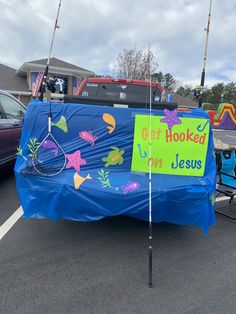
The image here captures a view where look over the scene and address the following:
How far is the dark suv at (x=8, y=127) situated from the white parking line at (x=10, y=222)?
1.43 m

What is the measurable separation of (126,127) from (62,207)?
3.45 ft

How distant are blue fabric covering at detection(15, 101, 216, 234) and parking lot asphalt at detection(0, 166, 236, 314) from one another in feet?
1.47

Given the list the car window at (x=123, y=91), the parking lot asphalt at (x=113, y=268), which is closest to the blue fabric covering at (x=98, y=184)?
the parking lot asphalt at (x=113, y=268)

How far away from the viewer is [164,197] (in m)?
2.77

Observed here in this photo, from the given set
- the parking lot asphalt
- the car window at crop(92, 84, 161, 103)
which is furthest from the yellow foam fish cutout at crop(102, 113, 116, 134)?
the car window at crop(92, 84, 161, 103)

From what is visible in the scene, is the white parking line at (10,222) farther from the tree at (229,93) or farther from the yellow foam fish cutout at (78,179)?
the tree at (229,93)

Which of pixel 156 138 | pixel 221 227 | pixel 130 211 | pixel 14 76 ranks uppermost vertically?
pixel 14 76

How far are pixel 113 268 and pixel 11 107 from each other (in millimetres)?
4180

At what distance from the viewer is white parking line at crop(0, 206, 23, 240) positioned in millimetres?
3463

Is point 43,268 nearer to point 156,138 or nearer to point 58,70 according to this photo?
point 156,138

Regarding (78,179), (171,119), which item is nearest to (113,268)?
(78,179)

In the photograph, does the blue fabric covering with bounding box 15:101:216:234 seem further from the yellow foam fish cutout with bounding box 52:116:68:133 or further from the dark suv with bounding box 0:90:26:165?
the dark suv with bounding box 0:90:26:165

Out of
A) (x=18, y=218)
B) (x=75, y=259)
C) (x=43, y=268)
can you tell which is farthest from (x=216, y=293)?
(x=18, y=218)

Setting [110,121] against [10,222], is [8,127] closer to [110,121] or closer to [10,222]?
[10,222]
